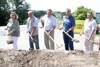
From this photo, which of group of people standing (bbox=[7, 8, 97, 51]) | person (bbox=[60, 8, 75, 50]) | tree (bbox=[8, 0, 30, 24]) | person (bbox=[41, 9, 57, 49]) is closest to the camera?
group of people standing (bbox=[7, 8, 97, 51])

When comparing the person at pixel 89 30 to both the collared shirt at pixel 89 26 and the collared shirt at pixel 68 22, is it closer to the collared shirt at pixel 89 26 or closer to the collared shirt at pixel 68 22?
the collared shirt at pixel 89 26

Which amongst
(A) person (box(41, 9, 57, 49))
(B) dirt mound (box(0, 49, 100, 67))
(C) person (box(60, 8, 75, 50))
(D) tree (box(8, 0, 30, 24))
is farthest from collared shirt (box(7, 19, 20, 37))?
(D) tree (box(8, 0, 30, 24))

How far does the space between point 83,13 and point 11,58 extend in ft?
91.2

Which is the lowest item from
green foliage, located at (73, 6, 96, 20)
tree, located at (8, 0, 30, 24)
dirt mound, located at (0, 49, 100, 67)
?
tree, located at (8, 0, 30, 24)

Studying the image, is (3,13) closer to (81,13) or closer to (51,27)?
(81,13)

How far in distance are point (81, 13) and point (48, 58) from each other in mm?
27974

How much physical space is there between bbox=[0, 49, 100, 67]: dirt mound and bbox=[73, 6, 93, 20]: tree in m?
27.3

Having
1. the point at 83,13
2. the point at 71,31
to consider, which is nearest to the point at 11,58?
the point at 71,31

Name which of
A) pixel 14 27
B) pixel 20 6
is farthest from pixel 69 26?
pixel 20 6

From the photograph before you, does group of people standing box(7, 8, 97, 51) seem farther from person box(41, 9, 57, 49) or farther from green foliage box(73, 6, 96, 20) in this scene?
green foliage box(73, 6, 96, 20)

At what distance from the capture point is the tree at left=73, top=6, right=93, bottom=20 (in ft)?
117

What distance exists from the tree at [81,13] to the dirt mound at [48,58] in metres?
27.3

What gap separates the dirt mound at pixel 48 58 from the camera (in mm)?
7891

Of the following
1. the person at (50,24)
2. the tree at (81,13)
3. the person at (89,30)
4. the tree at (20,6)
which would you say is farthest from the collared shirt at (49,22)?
the tree at (20,6)
